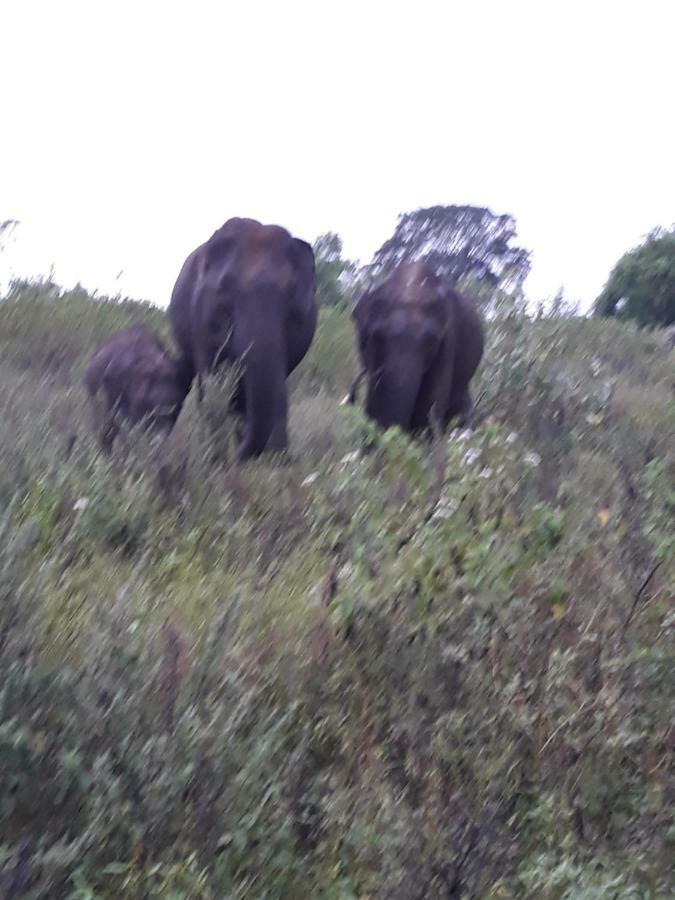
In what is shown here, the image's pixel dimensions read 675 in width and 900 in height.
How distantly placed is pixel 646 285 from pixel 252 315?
21613mm

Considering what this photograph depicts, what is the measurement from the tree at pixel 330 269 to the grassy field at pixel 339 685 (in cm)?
1354

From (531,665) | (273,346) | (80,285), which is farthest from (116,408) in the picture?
(80,285)

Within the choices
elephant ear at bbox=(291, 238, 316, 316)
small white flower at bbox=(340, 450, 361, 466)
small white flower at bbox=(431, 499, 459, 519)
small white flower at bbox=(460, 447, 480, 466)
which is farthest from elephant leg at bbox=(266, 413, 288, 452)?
small white flower at bbox=(431, 499, 459, 519)

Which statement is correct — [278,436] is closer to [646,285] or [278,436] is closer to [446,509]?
[446,509]

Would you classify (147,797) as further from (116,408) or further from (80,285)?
(80,285)

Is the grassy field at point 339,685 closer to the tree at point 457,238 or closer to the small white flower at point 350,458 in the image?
the small white flower at point 350,458

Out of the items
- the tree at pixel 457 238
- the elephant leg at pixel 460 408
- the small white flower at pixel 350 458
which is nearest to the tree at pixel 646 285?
the tree at pixel 457 238

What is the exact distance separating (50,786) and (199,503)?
2992 millimetres

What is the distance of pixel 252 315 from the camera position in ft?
24.4

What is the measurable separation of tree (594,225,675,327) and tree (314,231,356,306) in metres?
6.48

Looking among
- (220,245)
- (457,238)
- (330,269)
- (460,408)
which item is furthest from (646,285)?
(220,245)

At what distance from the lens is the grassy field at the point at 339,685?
10.8 ft

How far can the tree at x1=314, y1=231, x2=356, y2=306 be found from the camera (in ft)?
65.8

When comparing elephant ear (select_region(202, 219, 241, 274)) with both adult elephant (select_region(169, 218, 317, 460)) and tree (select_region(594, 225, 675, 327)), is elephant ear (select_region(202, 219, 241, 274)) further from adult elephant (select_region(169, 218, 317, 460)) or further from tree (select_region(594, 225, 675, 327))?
tree (select_region(594, 225, 675, 327))
